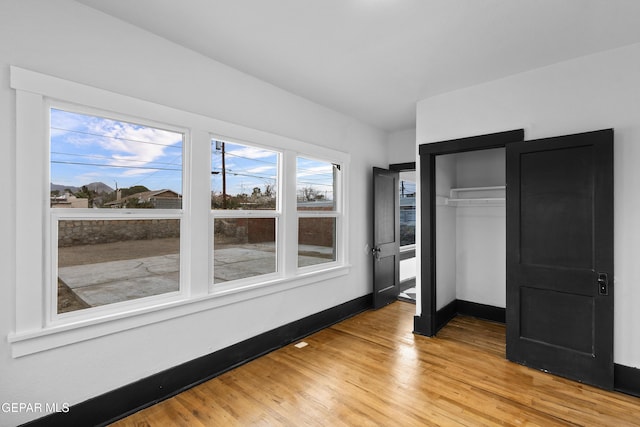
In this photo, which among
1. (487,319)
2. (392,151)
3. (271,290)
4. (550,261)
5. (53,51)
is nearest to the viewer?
(53,51)

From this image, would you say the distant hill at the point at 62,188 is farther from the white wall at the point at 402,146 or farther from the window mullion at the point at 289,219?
the white wall at the point at 402,146

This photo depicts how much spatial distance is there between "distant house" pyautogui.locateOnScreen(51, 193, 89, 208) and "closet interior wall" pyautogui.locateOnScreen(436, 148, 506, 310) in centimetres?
364

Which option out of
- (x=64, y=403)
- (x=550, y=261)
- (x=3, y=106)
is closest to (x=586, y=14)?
(x=550, y=261)

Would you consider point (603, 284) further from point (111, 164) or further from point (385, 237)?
point (111, 164)

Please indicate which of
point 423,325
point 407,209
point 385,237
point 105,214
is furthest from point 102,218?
point 407,209

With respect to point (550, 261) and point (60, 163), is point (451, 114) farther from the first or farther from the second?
point (60, 163)

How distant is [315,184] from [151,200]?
6.98 feet

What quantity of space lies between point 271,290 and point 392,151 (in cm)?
322

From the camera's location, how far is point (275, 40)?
2.55m

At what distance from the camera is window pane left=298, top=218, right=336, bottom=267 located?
3945 mm

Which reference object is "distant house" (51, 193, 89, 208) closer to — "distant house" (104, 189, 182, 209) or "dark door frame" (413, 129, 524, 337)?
"distant house" (104, 189, 182, 209)

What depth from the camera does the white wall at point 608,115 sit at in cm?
259

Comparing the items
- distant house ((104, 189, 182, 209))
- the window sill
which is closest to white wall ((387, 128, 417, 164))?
the window sill

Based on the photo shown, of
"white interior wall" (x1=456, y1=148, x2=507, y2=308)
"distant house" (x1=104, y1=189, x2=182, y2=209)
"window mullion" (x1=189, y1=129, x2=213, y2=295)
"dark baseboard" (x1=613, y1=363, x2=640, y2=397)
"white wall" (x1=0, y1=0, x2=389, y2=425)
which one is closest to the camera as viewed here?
"white wall" (x1=0, y1=0, x2=389, y2=425)
